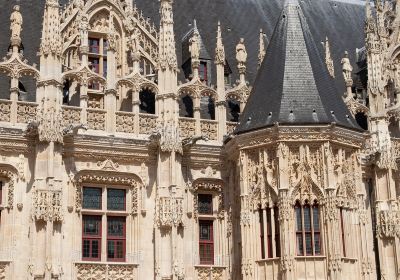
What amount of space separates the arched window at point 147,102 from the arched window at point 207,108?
1767 mm

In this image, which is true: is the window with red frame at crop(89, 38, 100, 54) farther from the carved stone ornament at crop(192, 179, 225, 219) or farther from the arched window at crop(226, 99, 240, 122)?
the carved stone ornament at crop(192, 179, 225, 219)

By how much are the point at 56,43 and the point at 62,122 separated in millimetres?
2666

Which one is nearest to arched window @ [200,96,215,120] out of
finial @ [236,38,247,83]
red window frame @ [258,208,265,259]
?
finial @ [236,38,247,83]

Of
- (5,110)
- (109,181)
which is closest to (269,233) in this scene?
(109,181)

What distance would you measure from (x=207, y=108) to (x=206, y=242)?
201 inches

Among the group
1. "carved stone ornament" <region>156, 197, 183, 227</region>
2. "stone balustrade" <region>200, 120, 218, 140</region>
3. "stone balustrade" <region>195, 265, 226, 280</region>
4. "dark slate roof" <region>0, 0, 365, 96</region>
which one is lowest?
"stone balustrade" <region>195, 265, 226, 280</region>

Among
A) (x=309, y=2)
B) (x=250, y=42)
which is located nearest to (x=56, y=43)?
(x=250, y=42)

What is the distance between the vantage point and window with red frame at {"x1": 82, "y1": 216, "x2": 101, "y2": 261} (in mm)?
22391

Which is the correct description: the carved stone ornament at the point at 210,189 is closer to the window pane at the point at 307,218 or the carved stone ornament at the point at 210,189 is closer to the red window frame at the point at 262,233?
the red window frame at the point at 262,233

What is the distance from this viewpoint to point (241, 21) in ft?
102

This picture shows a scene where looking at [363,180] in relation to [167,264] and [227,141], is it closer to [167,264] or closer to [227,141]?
[227,141]

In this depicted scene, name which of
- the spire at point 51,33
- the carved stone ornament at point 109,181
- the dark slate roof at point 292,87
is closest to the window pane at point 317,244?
the dark slate roof at point 292,87

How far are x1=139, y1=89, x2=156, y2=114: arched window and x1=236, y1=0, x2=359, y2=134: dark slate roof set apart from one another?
3.40m

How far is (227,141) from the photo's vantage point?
2395cm
